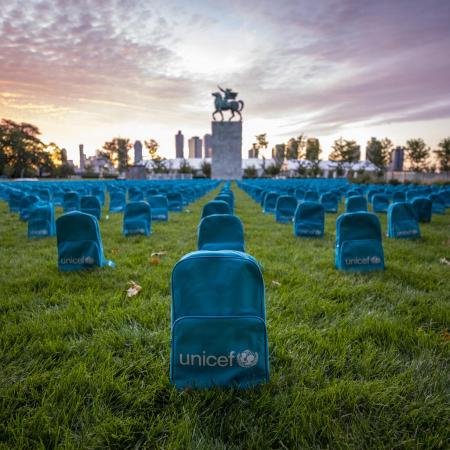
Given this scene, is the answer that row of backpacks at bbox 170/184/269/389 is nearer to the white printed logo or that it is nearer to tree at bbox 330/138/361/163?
the white printed logo

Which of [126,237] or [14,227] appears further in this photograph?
[14,227]

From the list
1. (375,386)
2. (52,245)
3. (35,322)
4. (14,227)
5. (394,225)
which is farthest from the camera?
(14,227)

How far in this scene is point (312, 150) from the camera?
94.3m

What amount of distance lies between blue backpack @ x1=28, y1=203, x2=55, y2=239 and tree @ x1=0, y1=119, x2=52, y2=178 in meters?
73.9

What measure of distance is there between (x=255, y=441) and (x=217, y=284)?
0.88m

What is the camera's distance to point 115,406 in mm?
1938

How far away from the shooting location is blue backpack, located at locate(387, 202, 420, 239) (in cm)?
698

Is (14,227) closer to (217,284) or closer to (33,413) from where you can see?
(33,413)

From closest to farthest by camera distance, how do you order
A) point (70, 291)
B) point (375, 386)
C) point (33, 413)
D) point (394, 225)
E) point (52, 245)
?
1. point (33, 413)
2. point (375, 386)
3. point (70, 291)
4. point (52, 245)
5. point (394, 225)

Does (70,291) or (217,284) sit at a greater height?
(217,284)

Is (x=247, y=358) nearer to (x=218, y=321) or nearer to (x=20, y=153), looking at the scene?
(x=218, y=321)

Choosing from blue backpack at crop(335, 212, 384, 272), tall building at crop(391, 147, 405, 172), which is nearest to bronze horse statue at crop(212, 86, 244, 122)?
blue backpack at crop(335, 212, 384, 272)

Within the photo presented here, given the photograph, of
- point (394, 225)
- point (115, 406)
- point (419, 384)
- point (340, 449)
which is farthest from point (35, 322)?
point (394, 225)

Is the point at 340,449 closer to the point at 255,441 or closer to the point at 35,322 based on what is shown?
the point at 255,441
